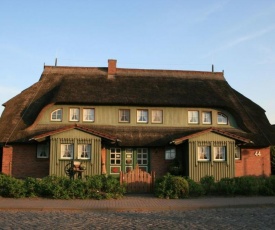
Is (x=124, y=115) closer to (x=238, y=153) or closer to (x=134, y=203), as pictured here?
(x=238, y=153)

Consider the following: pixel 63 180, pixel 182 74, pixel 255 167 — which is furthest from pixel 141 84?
pixel 63 180

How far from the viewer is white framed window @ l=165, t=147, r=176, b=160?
2644cm

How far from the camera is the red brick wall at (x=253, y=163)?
27.4 m

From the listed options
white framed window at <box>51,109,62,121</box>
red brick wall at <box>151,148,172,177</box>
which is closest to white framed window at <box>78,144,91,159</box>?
white framed window at <box>51,109,62,121</box>

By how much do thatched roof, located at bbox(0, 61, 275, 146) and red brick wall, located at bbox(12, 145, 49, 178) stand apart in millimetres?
1028

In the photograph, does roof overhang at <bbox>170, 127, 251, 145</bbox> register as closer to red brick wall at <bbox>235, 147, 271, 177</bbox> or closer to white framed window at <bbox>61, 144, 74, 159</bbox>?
red brick wall at <bbox>235, 147, 271, 177</bbox>

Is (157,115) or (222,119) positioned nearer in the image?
(157,115)

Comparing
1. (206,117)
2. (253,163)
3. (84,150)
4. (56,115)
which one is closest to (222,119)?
(206,117)

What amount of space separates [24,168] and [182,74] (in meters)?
14.8

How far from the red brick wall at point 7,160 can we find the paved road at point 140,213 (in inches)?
446

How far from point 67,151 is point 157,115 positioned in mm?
7249

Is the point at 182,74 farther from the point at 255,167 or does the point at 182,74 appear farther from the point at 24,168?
the point at 24,168

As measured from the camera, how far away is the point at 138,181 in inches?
708

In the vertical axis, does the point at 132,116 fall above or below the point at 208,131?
above
